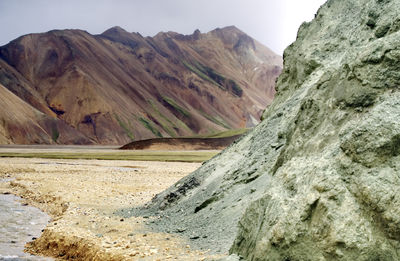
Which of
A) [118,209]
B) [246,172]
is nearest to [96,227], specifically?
[118,209]

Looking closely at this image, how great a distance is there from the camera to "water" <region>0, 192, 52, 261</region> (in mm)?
12631

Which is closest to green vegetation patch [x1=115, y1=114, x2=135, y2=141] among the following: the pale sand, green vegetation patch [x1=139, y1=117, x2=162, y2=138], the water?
green vegetation patch [x1=139, y1=117, x2=162, y2=138]

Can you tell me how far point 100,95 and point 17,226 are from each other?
12928cm

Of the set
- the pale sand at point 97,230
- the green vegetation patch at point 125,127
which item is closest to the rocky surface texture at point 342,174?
the pale sand at point 97,230

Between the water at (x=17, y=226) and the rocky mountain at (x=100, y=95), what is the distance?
92.2 meters

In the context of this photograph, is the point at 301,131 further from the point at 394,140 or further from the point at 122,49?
the point at 122,49

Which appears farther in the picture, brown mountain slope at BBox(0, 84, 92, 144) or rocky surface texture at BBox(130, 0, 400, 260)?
brown mountain slope at BBox(0, 84, 92, 144)

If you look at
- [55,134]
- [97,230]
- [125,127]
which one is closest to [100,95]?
[125,127]

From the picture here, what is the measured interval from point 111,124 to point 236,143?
124 metres

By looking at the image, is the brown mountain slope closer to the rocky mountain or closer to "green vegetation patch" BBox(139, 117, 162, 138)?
the rocky mountain

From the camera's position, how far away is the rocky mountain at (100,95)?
419 ft

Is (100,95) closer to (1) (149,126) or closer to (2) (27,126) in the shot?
(1) (149,126)

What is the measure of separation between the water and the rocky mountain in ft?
302

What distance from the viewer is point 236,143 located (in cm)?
1883
